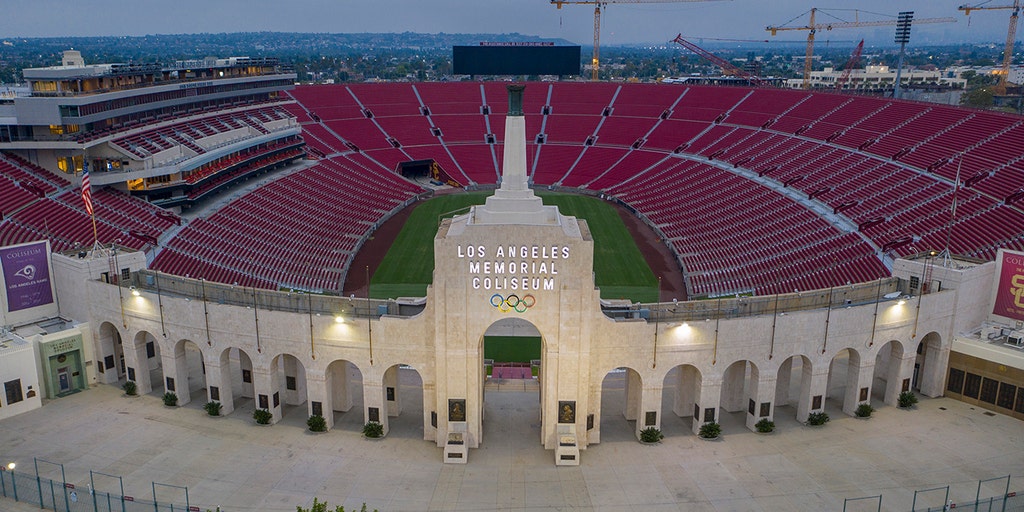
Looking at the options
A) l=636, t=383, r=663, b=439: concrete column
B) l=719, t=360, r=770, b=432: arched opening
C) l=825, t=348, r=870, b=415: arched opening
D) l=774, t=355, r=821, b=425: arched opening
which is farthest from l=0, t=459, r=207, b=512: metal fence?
l=825, t=348, r=870, b=415: arched opening

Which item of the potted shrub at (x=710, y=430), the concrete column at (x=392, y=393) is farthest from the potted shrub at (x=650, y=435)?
the concrete column at (x=392, y=393)

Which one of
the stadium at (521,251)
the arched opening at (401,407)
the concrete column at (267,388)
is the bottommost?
the arched opening at (401,407)

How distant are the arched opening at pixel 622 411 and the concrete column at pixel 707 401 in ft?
10.0

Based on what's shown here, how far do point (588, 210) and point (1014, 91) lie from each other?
432 feet

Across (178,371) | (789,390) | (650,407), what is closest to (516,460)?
(650,407)

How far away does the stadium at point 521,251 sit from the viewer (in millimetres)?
37219

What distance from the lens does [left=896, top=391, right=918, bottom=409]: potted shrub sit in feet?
134

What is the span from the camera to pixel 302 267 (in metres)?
65.0

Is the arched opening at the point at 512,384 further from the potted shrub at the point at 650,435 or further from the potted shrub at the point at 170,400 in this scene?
the potted shrub at the point at 170,400

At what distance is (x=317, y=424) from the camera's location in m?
38.4

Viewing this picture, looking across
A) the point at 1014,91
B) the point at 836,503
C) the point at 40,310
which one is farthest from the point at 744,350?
the point at 1014,91

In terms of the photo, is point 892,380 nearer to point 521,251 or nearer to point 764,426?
point 764,426

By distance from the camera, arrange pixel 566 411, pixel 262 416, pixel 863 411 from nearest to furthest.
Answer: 1. pixel 566 411
2. pixel 262 416
3. pixel 863 411

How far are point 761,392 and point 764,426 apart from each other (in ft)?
5.88
